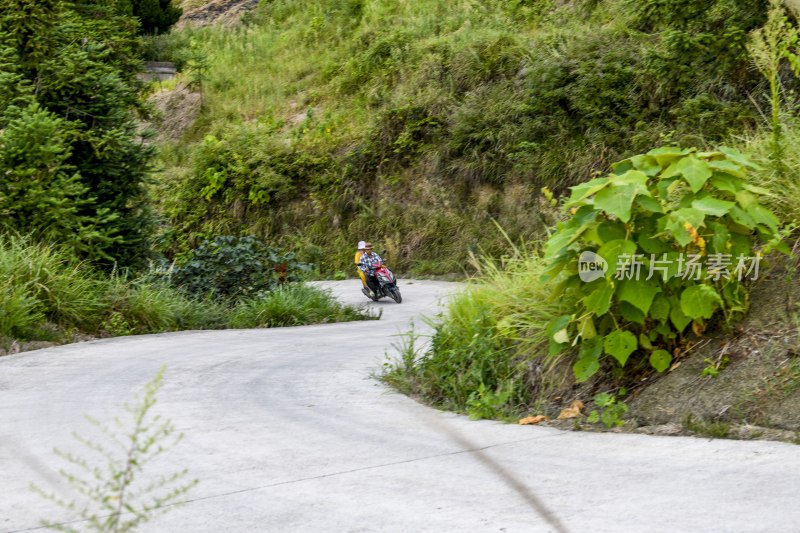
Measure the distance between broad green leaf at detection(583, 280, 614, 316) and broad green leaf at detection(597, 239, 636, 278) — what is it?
117 millimetres

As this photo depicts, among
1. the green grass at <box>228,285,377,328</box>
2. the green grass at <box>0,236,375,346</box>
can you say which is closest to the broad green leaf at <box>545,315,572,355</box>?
the green grass at <box>0,236,375,346</box>

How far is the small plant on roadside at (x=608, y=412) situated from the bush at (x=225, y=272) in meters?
9.72

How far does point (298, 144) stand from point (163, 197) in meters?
5.13

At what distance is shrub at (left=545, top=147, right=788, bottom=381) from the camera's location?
19.4 ft

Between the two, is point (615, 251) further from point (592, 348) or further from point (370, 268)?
point (370, 268)

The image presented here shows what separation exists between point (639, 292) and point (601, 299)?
238 millimetres

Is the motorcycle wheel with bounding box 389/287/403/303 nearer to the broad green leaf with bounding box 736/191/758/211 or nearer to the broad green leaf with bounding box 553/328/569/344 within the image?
the broad green leaf with bounding box 553/328/569/344

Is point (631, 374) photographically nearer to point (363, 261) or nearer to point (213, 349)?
point (213, 349)

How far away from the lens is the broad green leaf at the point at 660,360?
603cm

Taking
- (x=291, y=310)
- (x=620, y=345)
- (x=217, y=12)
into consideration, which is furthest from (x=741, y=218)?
(x=217, y=12)

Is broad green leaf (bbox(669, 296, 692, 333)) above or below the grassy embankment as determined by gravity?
below

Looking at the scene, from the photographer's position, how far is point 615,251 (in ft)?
19.2

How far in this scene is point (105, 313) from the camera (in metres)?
12.3

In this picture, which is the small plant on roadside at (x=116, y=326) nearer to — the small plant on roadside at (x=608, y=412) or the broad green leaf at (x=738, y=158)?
the small plant on roadside at (x=608, y=412)
